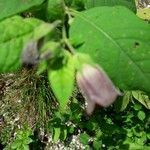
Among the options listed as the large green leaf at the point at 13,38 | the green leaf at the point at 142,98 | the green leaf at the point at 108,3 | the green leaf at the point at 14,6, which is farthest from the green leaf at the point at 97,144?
the large green leaf at the point at 13,38

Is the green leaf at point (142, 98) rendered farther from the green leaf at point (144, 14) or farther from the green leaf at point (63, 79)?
the green leaf at point (63, 79)

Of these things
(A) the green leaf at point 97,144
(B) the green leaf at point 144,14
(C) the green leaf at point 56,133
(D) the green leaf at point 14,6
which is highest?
(D) the green leaf at point 14,6

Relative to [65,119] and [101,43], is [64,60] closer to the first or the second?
[101,43]

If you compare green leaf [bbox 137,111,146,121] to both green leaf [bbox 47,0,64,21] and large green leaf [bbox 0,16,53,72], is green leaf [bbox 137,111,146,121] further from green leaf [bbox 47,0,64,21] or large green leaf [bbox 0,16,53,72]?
large green leaf [bbox 0,16,53,72]

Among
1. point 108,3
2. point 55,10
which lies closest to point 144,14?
point 108,3

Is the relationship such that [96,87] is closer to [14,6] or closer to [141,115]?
[14,6]

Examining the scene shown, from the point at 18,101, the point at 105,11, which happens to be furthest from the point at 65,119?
the point at 105,11
